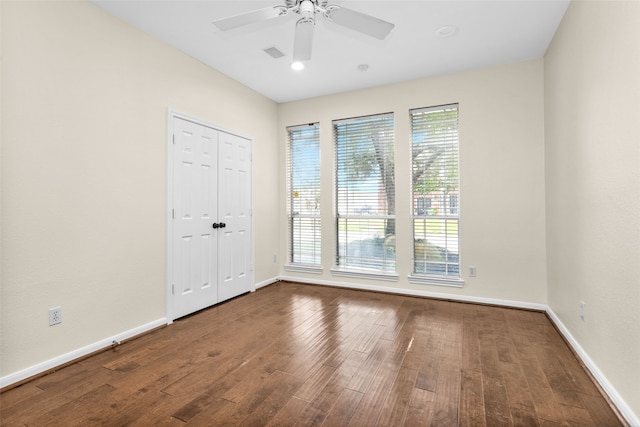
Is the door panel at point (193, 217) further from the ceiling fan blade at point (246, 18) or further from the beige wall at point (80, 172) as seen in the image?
the ceiling fan blade at point (246, 18)

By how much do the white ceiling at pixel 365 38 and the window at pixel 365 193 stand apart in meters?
0.69

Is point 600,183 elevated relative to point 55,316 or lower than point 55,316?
elevated

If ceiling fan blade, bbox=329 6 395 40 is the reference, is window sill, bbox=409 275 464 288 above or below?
below

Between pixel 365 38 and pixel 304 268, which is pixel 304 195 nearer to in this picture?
pixel 304 268

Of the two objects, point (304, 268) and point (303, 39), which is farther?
point (304, 268)

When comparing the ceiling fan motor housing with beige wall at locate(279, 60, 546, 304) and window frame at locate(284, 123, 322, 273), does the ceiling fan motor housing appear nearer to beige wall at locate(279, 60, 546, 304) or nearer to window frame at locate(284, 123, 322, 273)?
beige wall at locate(279, 60, 546, 304)

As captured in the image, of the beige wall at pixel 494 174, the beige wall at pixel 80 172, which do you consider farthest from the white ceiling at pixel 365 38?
the beige wall at pixel 80 172

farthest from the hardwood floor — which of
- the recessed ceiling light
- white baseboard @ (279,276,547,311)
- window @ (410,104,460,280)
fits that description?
the recessed ceiling light

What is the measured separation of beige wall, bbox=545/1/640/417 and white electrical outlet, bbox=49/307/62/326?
146 inches

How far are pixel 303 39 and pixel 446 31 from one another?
1526mm

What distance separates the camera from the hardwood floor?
68.8 inches

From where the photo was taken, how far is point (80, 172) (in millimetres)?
2482

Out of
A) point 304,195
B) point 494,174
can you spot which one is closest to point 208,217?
point 304,195

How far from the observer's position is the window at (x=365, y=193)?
4363 millimetres
